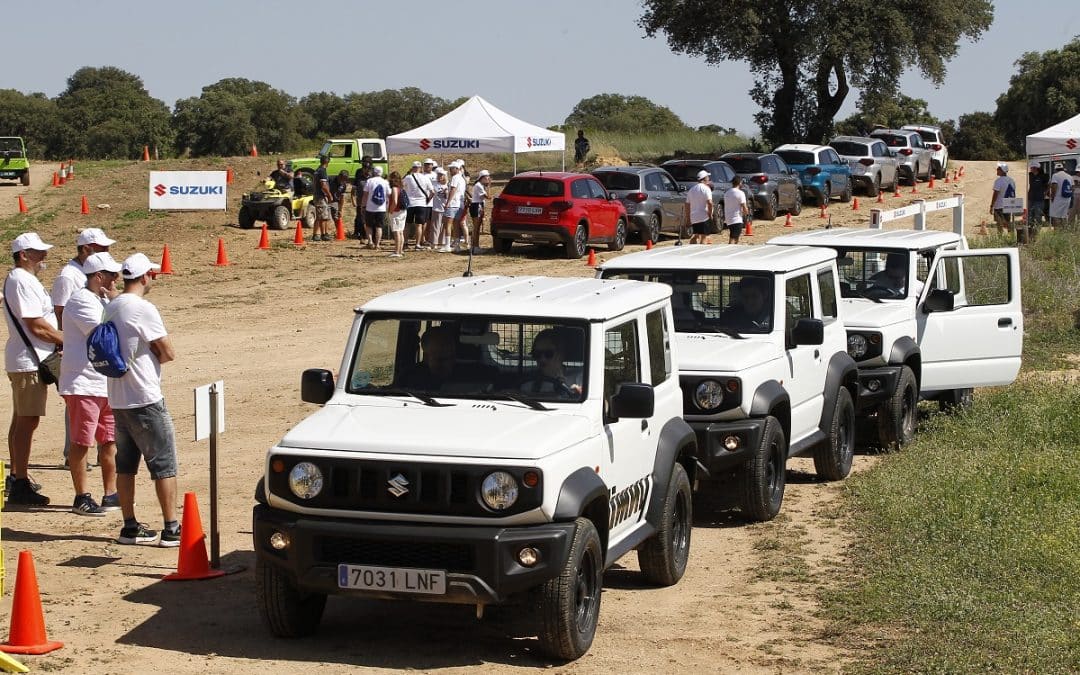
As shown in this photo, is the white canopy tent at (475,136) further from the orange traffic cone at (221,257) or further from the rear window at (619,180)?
the orange traffic cone at (221,257)

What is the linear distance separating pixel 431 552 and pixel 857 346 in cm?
721

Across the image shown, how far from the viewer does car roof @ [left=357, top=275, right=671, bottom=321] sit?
8016 millimetres

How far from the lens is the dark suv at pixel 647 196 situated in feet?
97.3

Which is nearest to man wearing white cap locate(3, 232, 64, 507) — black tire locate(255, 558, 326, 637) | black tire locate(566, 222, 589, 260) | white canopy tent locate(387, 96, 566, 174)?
black tire locate(255, 558, 326, 637)

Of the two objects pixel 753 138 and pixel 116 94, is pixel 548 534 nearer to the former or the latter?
pixel 753 138

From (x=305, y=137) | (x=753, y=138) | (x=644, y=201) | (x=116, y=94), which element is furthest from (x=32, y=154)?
(x=644, y=201)

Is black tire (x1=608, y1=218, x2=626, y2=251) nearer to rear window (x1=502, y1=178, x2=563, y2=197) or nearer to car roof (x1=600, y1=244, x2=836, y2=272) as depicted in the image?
rear window (x1=502, y1=178, x2=563, y2=197)

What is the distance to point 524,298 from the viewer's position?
827 cm

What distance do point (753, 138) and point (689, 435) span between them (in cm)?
5132

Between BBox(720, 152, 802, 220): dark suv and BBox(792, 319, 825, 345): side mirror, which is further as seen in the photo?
BBox(720, 152, 802, 220): dark suv

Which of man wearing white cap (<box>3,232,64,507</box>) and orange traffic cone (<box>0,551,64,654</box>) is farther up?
man wearing white cap (<box>3,232,64,507</box>)

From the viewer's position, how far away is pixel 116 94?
300ft

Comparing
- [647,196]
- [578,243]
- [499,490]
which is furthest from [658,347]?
[647,196]

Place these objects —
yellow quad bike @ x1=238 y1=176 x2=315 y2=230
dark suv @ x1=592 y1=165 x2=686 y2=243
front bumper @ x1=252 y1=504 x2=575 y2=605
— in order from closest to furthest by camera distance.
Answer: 1. front bumper @ x1=252 y1=504 x2=575 y2=605
2. dark suv @ x1=592 y1=165 x2=686 y2=243
3. yellow quad bike @ x1=238 y1=176 x2=315 y2=230
